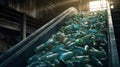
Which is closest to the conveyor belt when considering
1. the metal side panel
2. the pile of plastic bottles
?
the metal side panel

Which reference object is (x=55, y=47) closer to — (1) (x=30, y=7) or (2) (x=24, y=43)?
(2) (x=24, y=43)

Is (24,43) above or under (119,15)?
under

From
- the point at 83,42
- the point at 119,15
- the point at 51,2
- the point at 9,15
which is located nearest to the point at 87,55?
the point at 83,42

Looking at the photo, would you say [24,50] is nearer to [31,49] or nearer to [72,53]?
[31,49]

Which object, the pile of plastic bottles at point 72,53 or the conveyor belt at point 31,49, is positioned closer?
the conveyor belt at point 31,49

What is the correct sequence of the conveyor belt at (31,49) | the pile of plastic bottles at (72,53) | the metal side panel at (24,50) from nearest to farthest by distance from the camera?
1. the conveyor belt at (31,49)
2. the pile of plastic bottles at (72,53)
3. the metal side panel at (24,50)

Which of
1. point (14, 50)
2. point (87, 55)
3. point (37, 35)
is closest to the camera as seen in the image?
point (87, 55)

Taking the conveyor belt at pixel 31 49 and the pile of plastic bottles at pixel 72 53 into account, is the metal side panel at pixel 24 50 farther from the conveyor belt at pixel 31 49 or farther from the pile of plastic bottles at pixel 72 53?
the pile of plastic bottles at pixel 72 53

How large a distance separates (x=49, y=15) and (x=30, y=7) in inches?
96.1

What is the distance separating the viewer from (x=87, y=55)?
4.02 metres

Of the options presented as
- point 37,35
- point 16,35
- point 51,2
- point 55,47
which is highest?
point 51,2

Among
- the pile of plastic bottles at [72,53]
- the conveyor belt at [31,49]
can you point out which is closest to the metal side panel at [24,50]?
the conveyor belt at [31,49]

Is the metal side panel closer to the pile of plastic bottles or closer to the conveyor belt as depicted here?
the conveyor belt

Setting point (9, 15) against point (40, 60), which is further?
point (9, 15)
